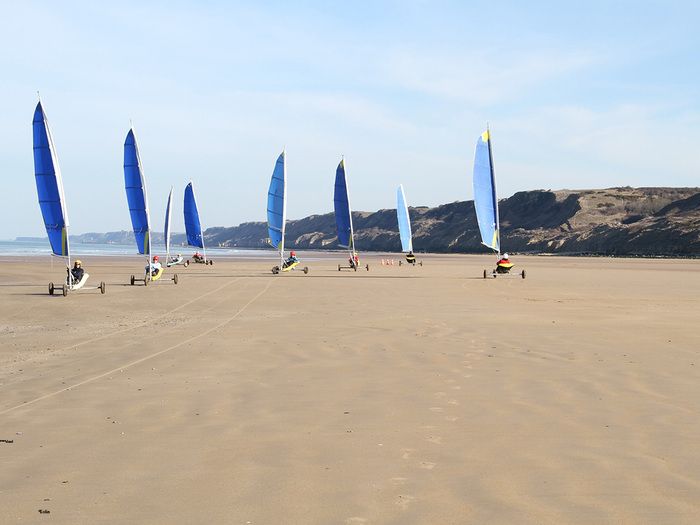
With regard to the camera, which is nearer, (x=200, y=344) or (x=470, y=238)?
(x=200, y=344)

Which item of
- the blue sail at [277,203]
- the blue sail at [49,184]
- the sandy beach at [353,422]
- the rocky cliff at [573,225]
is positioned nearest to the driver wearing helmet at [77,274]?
the blue sail at [49,184]

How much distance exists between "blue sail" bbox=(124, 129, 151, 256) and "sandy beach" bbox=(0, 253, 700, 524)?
1723 centimetres

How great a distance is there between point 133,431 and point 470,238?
405 ft

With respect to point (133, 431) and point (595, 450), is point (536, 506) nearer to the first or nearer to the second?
point (595, 450)

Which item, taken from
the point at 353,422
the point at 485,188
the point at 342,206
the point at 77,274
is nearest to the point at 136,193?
the point at 77,274

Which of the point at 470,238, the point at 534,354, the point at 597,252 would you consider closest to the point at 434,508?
the point at 534,354

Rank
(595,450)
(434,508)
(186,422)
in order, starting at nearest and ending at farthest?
(434,508)
(595,450)
(186,422)

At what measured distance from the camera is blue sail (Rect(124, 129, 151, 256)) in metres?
30.5

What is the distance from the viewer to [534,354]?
1023cm

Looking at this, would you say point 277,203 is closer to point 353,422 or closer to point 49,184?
point 49,184

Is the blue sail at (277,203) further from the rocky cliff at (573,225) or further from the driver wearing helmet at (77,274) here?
the rocky cliff at (573,225)

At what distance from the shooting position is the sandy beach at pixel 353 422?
4.45 metres

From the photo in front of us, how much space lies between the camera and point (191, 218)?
58750 mm

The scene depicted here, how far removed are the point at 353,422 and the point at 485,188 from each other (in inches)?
1252
